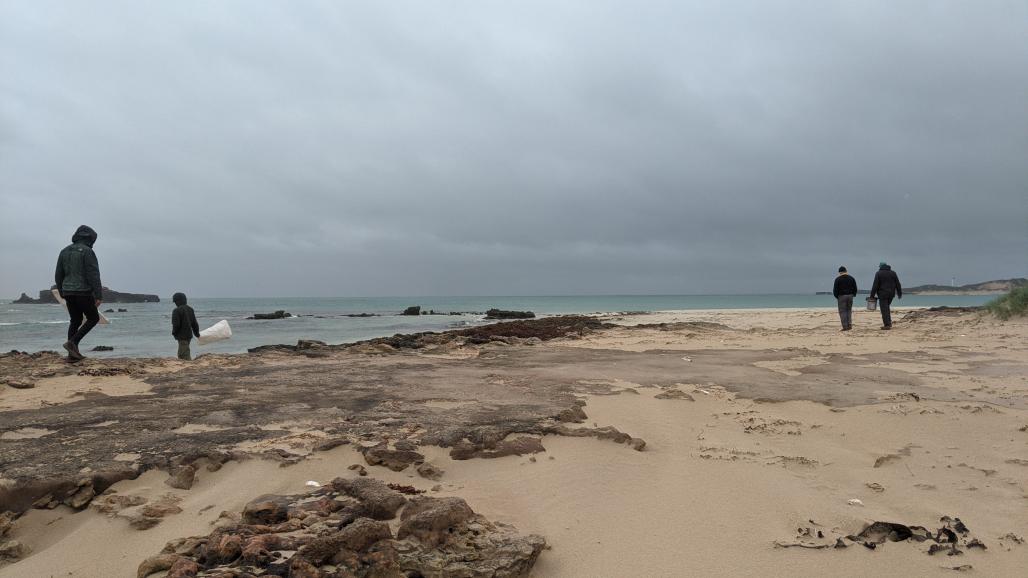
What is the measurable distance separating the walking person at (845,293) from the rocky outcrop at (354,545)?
547 inches

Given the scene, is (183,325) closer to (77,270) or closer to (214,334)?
(214,334)

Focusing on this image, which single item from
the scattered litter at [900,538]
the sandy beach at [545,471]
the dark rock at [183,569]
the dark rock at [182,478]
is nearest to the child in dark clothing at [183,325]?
the sandy beach at [545,471]

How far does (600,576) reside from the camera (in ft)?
7.15

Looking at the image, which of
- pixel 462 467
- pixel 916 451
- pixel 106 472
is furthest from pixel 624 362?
pixel 106 472

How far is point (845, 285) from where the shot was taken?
45.2 feet

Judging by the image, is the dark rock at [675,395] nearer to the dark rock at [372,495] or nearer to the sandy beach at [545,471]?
the sandy beach at [545,471]

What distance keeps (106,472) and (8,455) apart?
2.73 ft

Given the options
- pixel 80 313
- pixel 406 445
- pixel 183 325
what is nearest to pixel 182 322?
A: pixel 183 325

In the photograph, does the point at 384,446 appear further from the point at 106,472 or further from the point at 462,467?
the point at 106,472

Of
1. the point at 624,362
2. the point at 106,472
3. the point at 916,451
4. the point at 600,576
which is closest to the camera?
the point at 600,576

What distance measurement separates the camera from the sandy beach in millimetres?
2293

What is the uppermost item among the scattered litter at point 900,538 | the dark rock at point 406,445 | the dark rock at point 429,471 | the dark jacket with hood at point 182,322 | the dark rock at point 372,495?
the dark jacket with hood at point 182,322

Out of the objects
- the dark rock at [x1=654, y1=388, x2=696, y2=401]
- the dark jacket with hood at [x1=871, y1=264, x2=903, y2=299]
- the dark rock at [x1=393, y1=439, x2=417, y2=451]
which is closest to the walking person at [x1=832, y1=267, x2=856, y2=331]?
the dark jacket with hood at [x1=871, y1=264, x2=903, y2=299]

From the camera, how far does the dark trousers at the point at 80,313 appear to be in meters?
7.73
